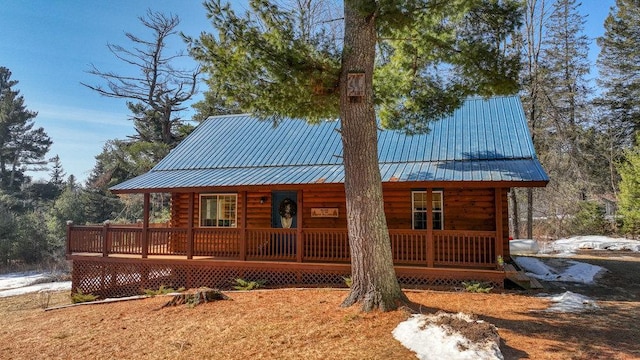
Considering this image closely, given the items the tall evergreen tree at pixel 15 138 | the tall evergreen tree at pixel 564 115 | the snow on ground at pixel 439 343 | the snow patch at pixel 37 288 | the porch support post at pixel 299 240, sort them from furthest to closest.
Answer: the tall evergreen tree at pixel 15 138 → the tall evergreen tree at pixel 564 115 → the snow patch at pixel 37 288 → the porch support post at pixel 299 240 → the snow on ground at pixel 439 343

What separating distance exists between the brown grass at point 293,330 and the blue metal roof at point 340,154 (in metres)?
3.27

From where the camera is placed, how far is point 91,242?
1278 centimetres

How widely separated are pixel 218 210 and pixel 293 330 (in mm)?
8755

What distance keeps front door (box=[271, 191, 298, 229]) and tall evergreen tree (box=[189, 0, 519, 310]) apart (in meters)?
4.80

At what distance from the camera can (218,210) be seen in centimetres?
1398

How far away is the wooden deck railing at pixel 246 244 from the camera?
11266 mm

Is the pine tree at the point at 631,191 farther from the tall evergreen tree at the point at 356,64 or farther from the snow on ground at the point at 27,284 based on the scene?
the snow on ground at the point at 27,284

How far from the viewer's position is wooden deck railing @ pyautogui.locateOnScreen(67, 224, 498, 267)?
11.3 metres

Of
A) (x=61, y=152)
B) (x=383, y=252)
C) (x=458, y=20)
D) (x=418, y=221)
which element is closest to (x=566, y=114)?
(x=418, y=221)

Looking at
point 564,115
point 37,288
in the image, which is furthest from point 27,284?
point 564,115

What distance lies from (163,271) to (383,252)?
9070mm

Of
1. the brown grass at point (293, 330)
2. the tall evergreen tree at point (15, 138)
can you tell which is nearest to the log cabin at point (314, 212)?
the brown grass at point (293, 330)


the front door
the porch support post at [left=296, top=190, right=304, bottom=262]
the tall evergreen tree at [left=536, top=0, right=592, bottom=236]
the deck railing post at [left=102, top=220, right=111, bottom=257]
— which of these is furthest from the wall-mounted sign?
the tall evergreen tree at [left=536, top=0, right=592, bottom=236]

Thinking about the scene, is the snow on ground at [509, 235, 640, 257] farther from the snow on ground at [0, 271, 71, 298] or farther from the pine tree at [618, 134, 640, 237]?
the snow on ground at [0, 271, 71, 298]
